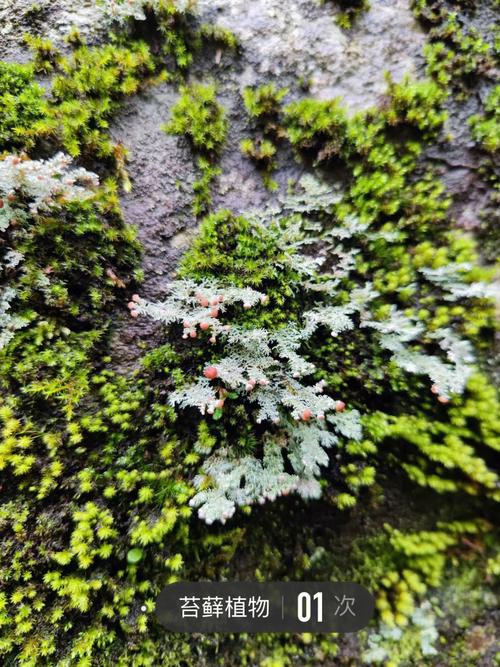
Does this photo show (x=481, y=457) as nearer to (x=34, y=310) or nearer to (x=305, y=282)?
(x=305, y=282)

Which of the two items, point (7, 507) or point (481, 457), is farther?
point (481, 457)

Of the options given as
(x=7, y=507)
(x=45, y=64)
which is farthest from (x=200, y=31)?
(x=7, y=507)

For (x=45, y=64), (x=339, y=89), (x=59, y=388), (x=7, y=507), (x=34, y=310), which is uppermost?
(x=339, y=89)

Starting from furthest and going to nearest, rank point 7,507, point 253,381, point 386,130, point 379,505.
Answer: point 386,130
point 379,505
point 253,381
point 7,507

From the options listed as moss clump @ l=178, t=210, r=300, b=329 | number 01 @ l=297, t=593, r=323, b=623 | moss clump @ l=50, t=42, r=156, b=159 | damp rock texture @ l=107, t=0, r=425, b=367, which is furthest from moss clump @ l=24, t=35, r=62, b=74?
number 01 @ l=297, t=593, r=323, b=623

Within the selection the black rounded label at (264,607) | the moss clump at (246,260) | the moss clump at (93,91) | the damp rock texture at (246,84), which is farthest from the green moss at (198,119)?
the black rounded label at (264,607)

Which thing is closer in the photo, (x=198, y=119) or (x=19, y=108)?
(x=19, y=108)

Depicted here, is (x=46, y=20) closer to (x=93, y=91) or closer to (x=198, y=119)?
(x=93, y=91)

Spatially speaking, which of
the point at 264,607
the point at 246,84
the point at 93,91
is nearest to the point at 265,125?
the point at 246,84
